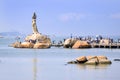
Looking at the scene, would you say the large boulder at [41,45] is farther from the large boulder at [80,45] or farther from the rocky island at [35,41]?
the large boulder at [80,45]

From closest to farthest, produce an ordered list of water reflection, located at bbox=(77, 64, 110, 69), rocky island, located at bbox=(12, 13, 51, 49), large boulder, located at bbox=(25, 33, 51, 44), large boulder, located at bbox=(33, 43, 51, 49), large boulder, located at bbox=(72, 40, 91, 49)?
water reflection, located at bbox=(77, 64, 110, 69) → large boulder, located at bbox=(72, 40, 91, 49) → large boulder, located at bbox=(33, 43, 51, 49) → rocky island, located at bbox=(12, 13, 51, 49) → large boulder, located at bbox=(25, 33, 51, 44)

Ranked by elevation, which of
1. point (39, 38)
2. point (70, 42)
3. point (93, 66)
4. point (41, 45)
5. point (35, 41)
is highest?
point (39, 38)

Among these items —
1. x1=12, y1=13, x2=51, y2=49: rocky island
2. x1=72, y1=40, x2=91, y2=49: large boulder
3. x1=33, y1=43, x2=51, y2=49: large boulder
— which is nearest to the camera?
x1=72, y1=40, x2=91, y2=49: large boulder

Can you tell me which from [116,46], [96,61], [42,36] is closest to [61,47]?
[42,36]

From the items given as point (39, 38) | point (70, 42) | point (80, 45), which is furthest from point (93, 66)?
point (39, 38)

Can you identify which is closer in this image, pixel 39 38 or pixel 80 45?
pixel 80 45

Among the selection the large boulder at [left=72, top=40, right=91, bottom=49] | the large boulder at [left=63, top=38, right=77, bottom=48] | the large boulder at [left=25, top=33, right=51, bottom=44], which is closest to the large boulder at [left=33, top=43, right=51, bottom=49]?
the large boulder at [left=25, top=33, right=51, bottom=44]

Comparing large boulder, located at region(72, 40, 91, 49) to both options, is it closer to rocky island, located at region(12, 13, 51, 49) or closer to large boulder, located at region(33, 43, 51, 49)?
large boulder, located at region(33, 43, 51, 49)

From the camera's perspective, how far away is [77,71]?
44.4 meters

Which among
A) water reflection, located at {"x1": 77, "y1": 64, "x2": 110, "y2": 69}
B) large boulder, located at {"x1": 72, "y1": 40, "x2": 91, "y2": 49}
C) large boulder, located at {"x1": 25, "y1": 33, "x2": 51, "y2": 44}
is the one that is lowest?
water reflection, located at {"x1": 77, "y1": 64, "x2": 110, "y2": 69}

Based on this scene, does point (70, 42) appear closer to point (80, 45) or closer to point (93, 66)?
point (80, 45)

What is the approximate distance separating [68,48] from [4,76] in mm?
52429

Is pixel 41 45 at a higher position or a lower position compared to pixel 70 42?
lower

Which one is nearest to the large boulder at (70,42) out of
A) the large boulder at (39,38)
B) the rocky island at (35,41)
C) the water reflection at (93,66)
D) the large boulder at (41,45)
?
the large boulder at (41,45)
